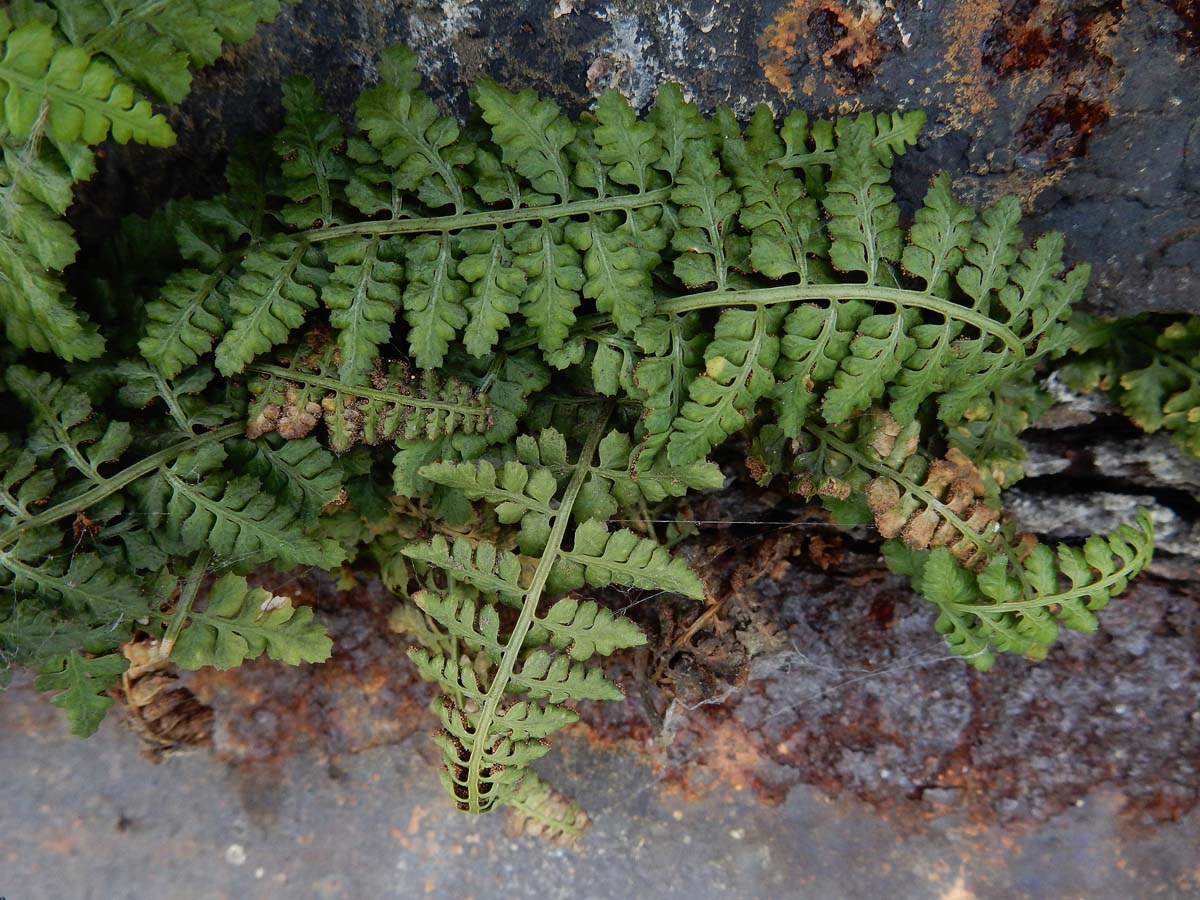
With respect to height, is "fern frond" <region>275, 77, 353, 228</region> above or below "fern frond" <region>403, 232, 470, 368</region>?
above

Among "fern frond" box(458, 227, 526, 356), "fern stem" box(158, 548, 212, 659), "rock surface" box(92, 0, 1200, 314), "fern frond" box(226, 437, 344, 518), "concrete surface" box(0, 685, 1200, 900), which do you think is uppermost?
"rock surface" box(92, 0, 1200, 314)

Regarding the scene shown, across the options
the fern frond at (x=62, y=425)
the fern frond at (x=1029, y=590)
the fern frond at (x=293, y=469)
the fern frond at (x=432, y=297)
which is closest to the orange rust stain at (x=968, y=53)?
the fern frond at (x=1029, y=590)

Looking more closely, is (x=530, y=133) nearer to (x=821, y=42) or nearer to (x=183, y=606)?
(x=821, y=42)

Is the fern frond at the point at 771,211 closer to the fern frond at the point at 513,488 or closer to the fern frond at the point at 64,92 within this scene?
the fern frond at the point at 513,488

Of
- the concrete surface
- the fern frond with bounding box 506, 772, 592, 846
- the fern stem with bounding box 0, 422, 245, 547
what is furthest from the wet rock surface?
the fern stem with bounding box 0, 422, 245, 547

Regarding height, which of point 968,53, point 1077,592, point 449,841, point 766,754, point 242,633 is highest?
point 968,53

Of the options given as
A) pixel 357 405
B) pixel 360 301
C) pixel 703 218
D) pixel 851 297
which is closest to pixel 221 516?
pixel 357 405

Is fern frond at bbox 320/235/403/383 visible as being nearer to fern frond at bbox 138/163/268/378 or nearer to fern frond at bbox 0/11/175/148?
fern frond at bbox 138/163/268/378
